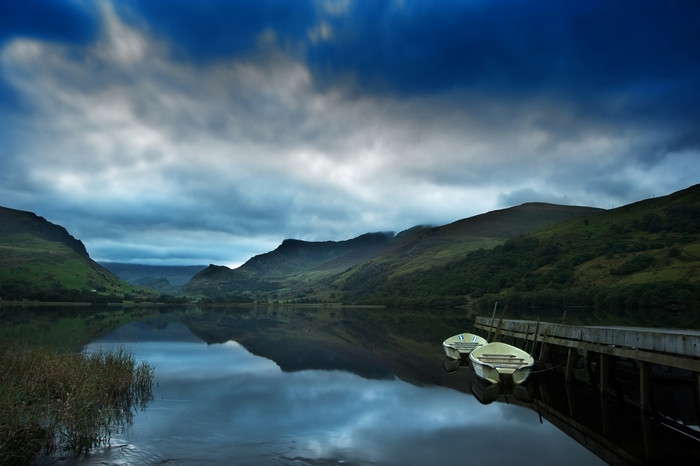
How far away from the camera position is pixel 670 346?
1788 cm

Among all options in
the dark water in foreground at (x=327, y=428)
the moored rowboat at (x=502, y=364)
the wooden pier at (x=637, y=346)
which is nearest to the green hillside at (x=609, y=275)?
the wooden pier at (x=637, y=346)

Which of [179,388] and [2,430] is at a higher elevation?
[2,430]


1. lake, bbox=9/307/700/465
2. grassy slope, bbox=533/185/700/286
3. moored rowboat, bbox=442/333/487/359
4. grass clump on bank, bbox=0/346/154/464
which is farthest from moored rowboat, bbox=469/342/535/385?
grassy slope, bbox=533/185/700/286

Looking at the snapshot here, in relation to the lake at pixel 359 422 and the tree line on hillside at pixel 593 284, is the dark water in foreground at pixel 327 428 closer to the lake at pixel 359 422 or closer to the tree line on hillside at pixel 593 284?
the lake at pixel 359 422

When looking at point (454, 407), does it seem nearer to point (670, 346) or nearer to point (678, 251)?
point (670, 346)

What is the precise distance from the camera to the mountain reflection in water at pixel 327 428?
49.9 ft

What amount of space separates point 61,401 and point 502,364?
22.5 metres

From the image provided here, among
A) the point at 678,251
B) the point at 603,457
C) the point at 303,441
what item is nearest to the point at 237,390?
the point at 303,441

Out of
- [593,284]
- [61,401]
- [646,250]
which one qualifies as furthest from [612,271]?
[61,401]

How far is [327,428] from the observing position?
19.1 meters

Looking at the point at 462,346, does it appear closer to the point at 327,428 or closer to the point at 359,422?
the point at 359,422

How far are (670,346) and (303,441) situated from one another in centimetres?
1531

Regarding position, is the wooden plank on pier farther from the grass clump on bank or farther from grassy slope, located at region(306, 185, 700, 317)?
grassy slope, located at region(306, 185, 700, 317)

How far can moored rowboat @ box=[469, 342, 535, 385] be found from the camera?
2609 centimetres
